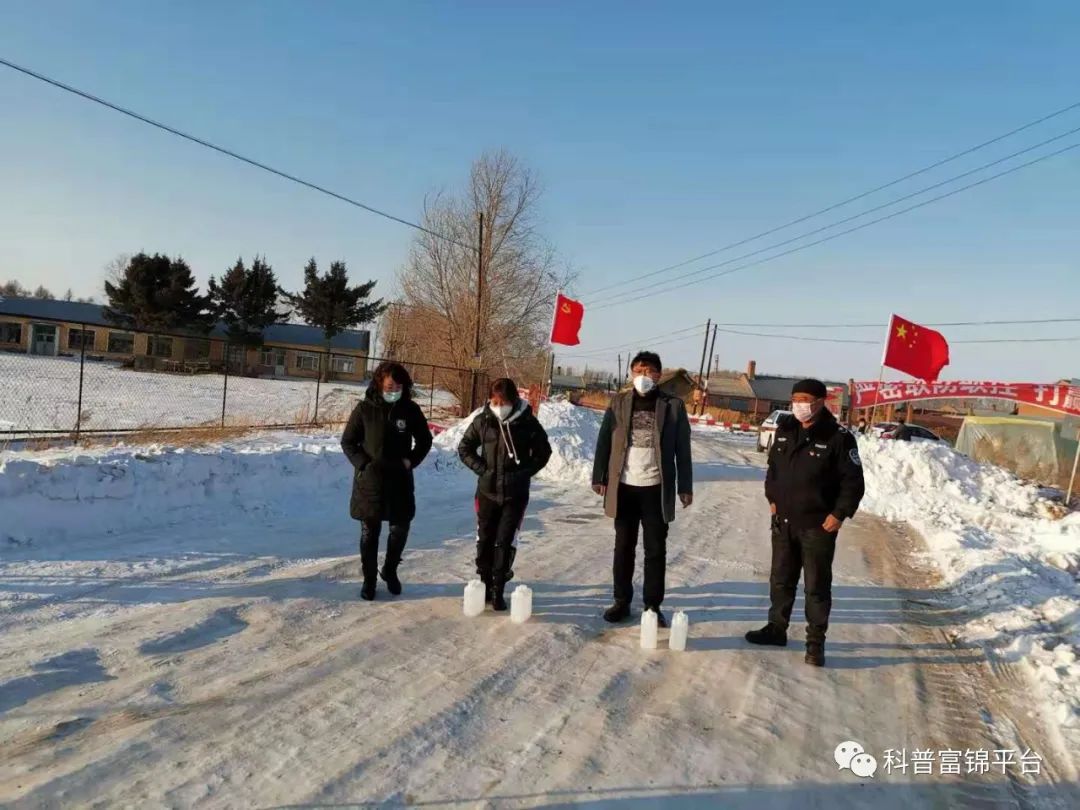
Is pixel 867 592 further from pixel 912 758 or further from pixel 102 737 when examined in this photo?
pixel 102 737

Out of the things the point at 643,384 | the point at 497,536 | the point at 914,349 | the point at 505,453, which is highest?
the point at 914,349

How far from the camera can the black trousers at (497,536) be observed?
16.9 ft

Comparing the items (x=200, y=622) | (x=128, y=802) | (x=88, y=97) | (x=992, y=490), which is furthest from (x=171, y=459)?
(x=992, y=490)

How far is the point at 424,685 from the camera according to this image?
3.77 meters

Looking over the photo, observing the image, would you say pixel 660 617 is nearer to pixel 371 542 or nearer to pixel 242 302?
pixel 371 542

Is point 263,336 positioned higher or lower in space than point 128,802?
higher

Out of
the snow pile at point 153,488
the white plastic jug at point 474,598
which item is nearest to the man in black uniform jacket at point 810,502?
the white plastic jug at point 474,598

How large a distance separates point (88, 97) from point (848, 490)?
12757mm

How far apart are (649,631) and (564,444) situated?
913cm

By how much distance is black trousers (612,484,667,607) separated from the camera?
4.94m

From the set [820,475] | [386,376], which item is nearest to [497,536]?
[386,376]

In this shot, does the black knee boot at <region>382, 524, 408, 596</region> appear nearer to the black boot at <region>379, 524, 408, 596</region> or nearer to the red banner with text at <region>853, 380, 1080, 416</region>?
the black boot at <region>379, 524, 408, 596</region>

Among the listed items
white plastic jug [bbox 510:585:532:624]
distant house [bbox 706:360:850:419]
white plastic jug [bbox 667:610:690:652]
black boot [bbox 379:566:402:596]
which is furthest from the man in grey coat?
distant house [bbox 706:360:850:419]

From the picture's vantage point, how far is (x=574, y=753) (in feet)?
10.4
